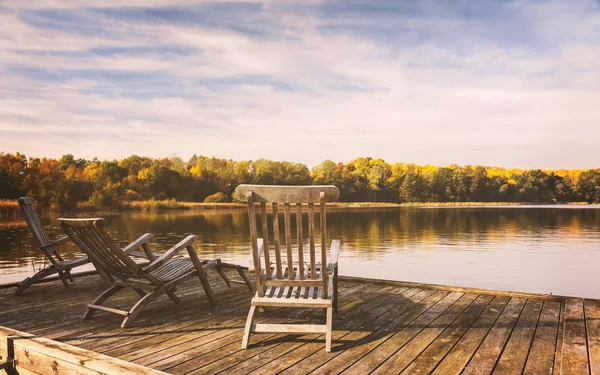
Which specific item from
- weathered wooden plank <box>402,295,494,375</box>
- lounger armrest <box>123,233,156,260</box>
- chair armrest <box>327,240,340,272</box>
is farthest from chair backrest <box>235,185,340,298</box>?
lounger armrest <box>123,233,156,260</box>

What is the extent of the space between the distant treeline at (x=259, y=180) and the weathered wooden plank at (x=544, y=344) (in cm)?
5345

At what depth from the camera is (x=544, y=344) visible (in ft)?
11.4

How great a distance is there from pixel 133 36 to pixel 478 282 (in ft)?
99.6

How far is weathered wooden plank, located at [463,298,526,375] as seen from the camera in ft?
9.95

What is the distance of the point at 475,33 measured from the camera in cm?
3047

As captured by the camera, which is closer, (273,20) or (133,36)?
(273,20)

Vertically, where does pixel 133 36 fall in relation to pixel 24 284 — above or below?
above

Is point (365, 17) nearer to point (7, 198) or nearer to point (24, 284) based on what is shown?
point (24, 284)

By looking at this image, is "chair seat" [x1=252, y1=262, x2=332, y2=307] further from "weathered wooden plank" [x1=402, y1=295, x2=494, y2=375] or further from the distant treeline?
the distant treeline

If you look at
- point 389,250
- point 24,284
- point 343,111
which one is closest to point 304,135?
point 343,111

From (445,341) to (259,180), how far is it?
234 ft

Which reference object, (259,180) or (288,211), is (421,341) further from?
(259,180)

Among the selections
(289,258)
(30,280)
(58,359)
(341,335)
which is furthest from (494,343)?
(30,280)

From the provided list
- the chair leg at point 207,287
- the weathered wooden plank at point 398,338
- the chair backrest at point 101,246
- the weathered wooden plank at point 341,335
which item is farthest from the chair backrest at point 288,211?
the chair backrest at point 101,246
